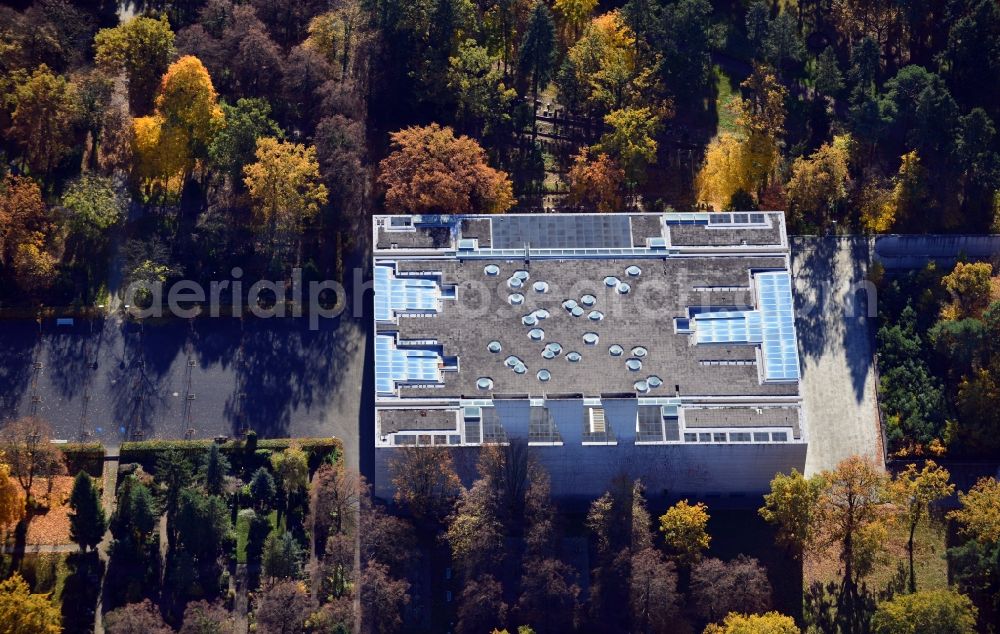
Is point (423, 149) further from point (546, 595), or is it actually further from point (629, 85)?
point (546, 595)

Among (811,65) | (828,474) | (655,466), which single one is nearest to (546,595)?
(655,466)

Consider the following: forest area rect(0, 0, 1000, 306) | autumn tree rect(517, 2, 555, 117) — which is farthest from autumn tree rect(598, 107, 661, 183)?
autumn tree rect(517, 2, 555, 117)

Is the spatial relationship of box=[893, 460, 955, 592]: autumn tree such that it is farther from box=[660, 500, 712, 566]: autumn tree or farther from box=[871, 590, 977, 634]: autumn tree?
box=[660, 500, 712, 566]: autumn tree

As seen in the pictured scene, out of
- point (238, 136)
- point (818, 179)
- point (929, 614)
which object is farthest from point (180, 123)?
point (929, 614)

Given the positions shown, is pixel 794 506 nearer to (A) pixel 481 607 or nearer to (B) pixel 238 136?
(A) pixel 481 607

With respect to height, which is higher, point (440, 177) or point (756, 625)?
point (440, 177)

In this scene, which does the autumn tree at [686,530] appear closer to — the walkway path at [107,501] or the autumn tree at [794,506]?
the autumn tree at [794,506]

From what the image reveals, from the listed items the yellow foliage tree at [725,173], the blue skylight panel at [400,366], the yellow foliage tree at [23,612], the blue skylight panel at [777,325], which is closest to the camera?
the yellow foliage tree at [23,612]

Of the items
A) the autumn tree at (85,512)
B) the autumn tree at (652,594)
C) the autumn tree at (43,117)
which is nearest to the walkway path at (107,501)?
the autumn tree at (85,512)
